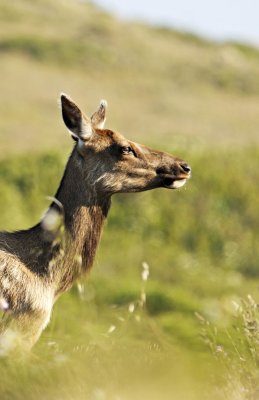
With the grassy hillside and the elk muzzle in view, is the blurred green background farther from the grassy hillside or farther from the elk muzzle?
the elk muzzle

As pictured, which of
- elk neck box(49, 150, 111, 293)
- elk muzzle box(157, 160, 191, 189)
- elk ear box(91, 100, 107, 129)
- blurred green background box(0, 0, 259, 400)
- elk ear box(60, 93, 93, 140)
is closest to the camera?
blurred green background box(0, 0, 259, 400)

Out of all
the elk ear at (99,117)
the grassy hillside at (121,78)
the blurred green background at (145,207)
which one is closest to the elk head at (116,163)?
the elk ear at (99,117)

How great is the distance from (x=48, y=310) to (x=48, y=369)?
8.03ft

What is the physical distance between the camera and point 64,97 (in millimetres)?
8688

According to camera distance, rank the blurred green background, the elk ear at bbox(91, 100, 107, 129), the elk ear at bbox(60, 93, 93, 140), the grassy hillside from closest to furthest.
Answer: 1. the blurred green background
2. the elk ear at bbox(60, 93, 93, 140)
3. the elk ear at bbox(91, 100, 107, 129)
4. the grassy hillside

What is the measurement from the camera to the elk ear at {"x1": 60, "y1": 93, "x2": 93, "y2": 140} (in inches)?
347

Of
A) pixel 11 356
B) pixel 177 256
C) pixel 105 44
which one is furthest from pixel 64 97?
pixel 105 44

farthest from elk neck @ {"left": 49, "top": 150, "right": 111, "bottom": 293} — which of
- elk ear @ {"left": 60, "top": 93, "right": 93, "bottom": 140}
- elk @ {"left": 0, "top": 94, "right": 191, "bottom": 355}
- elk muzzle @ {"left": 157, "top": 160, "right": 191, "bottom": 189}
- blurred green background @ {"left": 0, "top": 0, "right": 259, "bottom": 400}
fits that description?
blurred green background @ {"left": 0, "top": 0, "right": 259, "bottom": 400}

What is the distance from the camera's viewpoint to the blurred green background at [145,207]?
634 cm

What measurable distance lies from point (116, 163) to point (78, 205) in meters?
0.61

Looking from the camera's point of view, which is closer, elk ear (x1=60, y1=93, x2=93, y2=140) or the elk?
the elk

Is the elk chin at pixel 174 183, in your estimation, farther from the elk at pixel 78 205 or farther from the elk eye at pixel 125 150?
the elk eye at pixel 125 150

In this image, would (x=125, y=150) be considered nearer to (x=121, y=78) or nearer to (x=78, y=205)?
(x=78, y=205)

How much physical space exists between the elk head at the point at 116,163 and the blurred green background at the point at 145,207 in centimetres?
153
